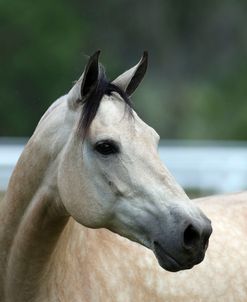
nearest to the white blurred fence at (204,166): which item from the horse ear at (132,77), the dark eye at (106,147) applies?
the horse ear at (132,77)

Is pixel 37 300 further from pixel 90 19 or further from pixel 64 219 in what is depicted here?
pixel 90 19

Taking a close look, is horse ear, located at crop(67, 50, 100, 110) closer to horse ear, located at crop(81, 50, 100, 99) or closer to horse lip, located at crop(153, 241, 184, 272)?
horse ear, located at crop(81, 50, 100, 99)

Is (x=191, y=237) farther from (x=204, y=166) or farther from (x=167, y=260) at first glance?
(x=204, y=166)

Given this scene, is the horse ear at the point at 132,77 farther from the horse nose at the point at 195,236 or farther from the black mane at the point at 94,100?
the horse nose at the point at 195,236

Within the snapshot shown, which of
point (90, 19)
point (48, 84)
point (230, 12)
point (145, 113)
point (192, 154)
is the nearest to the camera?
point (192, 154)

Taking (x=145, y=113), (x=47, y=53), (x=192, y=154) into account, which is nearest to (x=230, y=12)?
(x=145, y=113)

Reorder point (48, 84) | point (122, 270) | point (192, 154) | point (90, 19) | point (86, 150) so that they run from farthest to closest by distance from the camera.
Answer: point (90, 19) → point (48, 84) → point (192, 154) → point (122, 270) → point (86, 150)

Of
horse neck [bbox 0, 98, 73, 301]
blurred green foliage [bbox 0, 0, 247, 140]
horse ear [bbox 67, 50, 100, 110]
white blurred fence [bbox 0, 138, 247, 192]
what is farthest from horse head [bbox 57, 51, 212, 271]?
blurred green foliage [bbox 0, 0, 247, 140]

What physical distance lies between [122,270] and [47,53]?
28.7m

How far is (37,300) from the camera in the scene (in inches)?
265

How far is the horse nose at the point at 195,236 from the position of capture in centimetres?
603

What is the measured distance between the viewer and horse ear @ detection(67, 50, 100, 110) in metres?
6.42

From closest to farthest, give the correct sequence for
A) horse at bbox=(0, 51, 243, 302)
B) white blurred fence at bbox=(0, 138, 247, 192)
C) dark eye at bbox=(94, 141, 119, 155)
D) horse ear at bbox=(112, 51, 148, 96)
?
horse at bbox=(0, 51, 243, 302)
dark eye at bbox=(94, 141, 119, 155)
horse ear at bbox=(112, 51, 148, 96)
white blurred fence at bbox=(0, 138, 247, 192)

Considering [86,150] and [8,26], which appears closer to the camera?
[86,150]
